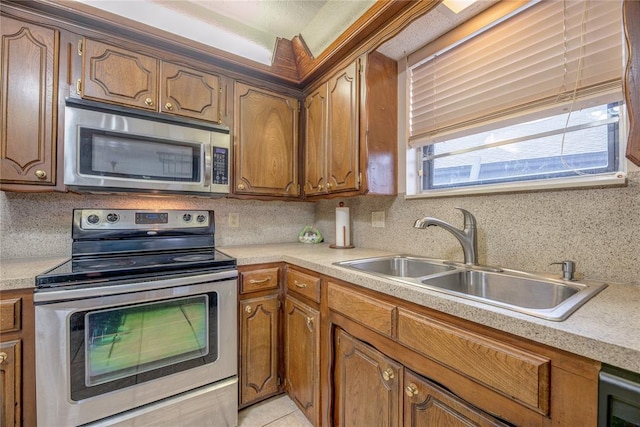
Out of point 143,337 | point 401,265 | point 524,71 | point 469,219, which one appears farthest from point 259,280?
point 524,71

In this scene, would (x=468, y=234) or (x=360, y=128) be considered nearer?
(x=468, y=234)

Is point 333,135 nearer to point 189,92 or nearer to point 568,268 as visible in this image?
point 189,92

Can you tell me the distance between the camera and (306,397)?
1.51 meters

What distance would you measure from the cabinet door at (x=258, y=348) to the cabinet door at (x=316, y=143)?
836 mm

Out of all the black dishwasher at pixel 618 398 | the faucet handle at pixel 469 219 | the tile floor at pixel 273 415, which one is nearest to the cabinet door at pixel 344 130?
the faucet handle at pixel 469 219

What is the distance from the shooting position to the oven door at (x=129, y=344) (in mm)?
1099

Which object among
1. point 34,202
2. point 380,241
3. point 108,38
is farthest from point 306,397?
point 108,38

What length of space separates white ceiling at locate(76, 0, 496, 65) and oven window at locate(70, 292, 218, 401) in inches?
63.1

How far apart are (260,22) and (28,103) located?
1.49m

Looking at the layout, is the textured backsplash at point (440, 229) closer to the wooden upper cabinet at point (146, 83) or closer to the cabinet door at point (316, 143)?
the cabinet door at point (316, 143)

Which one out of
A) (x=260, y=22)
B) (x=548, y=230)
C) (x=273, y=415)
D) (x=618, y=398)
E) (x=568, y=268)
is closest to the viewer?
(x=618, y=398)

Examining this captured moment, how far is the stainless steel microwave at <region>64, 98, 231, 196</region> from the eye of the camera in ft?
4.53

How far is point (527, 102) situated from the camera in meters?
1.20

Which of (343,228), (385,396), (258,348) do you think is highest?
(343,228)
